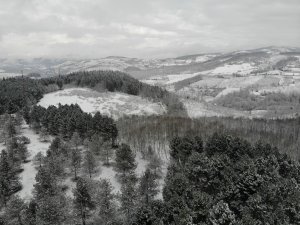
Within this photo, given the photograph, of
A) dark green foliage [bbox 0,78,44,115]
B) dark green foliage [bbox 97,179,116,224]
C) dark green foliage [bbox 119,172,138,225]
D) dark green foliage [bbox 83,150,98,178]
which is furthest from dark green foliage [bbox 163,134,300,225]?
dark green foliage [bbox 0,78,44,115]

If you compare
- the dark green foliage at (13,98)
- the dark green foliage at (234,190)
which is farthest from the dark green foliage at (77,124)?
the dark green foliage at (13,98)

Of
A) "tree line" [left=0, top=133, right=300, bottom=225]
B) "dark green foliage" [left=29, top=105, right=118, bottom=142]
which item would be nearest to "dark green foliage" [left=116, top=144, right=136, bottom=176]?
"tree line" [left=0, top=133, right=300, bottom=225]

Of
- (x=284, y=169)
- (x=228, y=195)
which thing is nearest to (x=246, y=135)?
(x=284, y=169)

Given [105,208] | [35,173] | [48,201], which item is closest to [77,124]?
[35,173]

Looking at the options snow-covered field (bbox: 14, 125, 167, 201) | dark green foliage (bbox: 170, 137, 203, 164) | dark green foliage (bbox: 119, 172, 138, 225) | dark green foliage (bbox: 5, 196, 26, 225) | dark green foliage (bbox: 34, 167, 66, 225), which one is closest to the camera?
dark green foliage (bbox: 34, 167, 66, 225)

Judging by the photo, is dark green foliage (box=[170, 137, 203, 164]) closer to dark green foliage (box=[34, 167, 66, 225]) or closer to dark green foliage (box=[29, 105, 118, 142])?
dark green foliage (box=[29, 105, 118, 142])

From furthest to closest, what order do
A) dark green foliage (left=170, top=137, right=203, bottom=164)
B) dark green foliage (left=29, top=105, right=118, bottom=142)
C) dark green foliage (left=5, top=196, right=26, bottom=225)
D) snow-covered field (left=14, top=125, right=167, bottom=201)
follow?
1. dark green foliage (left=29, top=105, right=118, bottom=142)
2. dark green foliage (left=170, top=137, right=203, bottom=164)
3. snow-covered field (left=14, top=125, right=167, bottom=201)
4. dark green foliage (left=5, top=196, right=26, bottom=225)

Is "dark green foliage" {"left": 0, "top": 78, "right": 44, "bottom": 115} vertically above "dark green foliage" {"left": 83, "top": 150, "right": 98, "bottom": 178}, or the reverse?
"dark green foliage" {"left": 0, "top": 78, "right": 44, "bottom": 115}

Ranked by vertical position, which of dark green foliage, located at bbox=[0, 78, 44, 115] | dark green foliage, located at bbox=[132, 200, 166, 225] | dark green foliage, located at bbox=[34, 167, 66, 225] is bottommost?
dark green foliage, located at bbox=[34, 167, 66, 225]

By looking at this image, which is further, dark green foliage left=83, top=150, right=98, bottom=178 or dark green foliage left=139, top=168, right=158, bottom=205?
dark green foliage left=83, top=150, right=98, bottom=178
